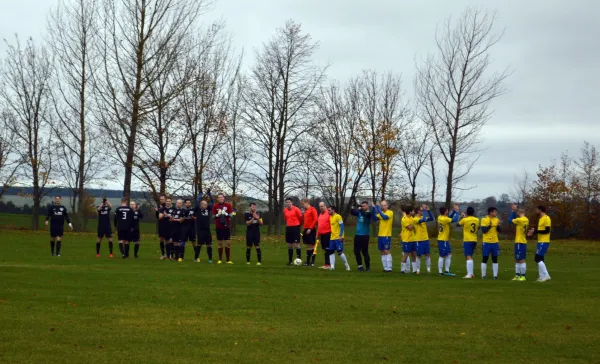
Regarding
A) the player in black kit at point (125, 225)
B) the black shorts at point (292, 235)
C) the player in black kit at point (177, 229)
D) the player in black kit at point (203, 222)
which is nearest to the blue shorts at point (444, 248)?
the black shorts at point (292, 235)

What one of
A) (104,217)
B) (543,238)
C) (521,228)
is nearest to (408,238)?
(521,228)

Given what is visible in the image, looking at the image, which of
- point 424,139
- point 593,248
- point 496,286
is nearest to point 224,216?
point 496,286

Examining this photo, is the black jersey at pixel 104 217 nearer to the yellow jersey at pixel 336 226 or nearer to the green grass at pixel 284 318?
the green grass at pixel 284 318

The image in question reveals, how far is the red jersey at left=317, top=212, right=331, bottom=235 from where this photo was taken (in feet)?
85.9

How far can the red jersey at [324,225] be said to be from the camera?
26.2 metres

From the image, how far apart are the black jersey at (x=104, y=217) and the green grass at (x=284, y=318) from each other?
284 inches

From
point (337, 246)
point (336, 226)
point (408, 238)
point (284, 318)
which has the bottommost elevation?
point (284, 318)

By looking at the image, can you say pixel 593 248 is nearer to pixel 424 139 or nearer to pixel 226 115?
pixel 424 139

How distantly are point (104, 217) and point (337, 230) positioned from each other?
986 cm

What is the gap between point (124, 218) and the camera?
28016mm

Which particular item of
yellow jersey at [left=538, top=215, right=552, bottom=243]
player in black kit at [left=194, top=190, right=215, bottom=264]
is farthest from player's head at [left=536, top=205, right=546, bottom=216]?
player in black kit at [left=194, top=190, right=215, bottom=264]

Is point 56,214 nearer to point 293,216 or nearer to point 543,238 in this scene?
point 293,216

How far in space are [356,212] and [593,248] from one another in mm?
27553

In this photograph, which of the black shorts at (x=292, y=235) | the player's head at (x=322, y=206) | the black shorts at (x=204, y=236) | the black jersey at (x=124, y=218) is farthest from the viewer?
the black jersey at (x=124, y=218)
